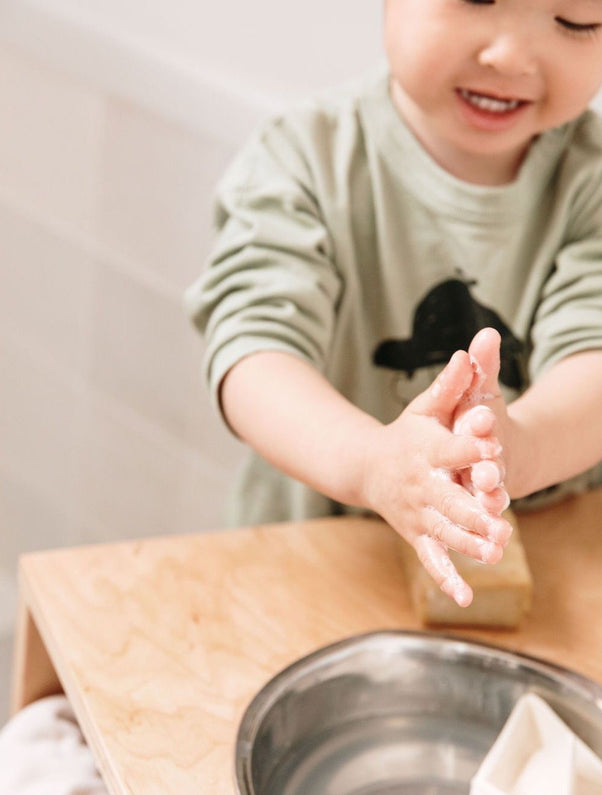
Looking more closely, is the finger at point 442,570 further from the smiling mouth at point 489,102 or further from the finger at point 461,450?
the smiling mouth at point 489,102

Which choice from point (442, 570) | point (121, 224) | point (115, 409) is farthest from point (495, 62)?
point (115, 409)

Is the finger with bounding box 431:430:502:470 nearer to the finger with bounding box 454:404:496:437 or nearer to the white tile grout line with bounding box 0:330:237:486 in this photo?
the finger with bounding box 454:404:496:437

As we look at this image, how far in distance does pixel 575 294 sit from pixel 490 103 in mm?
146

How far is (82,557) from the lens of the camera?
73cm

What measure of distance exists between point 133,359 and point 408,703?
756mm

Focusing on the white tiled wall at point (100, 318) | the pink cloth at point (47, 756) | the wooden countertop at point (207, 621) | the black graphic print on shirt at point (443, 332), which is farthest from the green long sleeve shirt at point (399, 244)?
the white tiled wall at point (100, 318)

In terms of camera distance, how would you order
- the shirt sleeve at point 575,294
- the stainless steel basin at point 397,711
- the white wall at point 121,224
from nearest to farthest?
the stainless steel basin at point 397,711
the shirt sleeve at point 575,294
the white wall at point 121,224

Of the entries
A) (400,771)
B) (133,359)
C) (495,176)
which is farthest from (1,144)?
(400,771)

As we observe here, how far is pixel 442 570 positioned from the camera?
53cm

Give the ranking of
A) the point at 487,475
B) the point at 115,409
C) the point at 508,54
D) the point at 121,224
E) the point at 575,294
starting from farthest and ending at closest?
the point at 115,409
the point at 121,224
the point at 575,294
the point at 508,54
the point at 487,475

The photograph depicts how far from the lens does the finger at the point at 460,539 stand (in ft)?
1.65

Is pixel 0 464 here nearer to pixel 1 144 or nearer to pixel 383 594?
pixel 1 144

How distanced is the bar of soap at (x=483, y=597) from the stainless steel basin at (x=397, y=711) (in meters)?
0.02

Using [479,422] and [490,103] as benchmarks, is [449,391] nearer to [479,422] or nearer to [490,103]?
[479,422]
